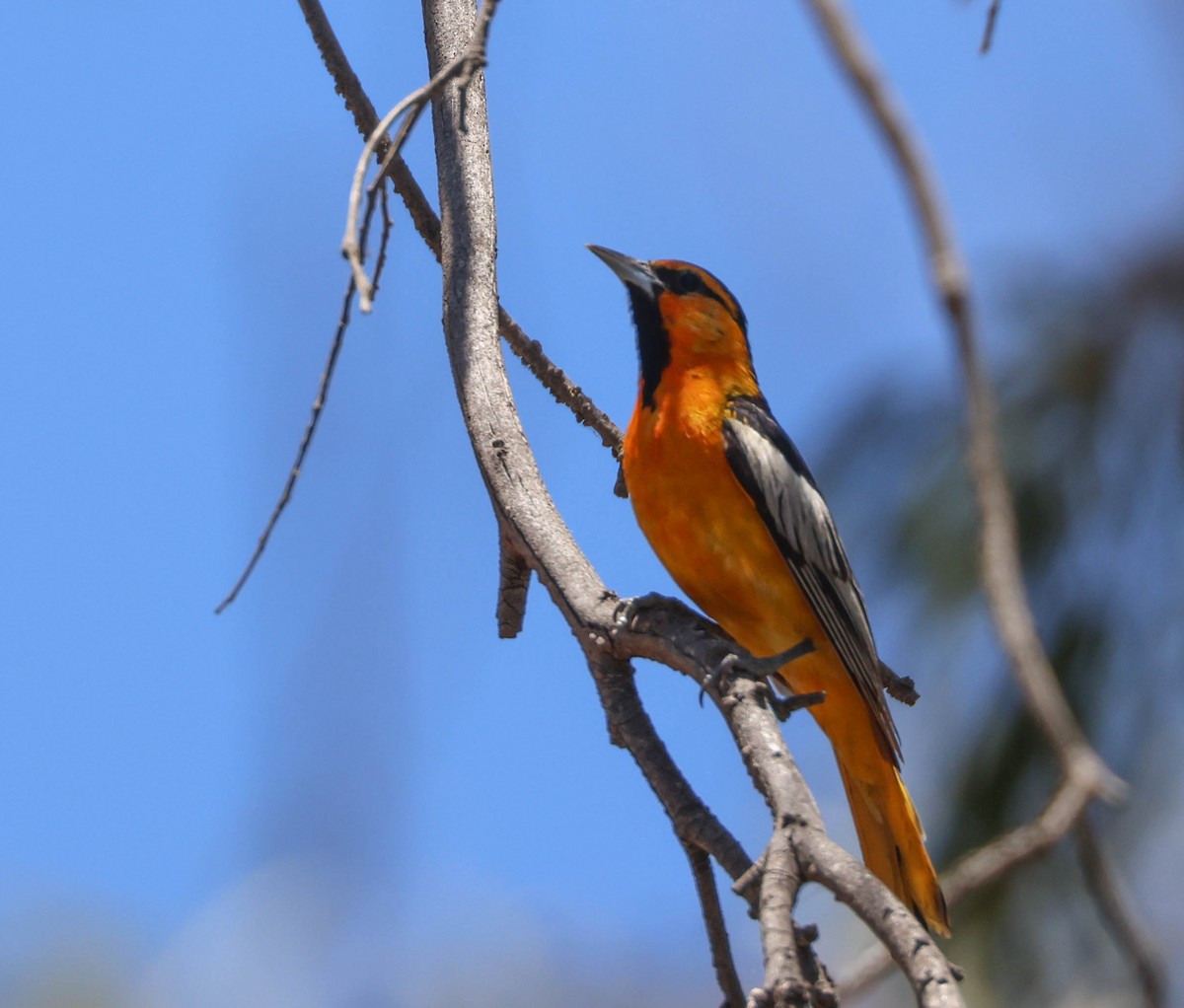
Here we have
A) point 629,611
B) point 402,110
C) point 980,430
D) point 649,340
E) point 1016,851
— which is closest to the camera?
point 980,430

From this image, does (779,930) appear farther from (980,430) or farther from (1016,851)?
(980,430)

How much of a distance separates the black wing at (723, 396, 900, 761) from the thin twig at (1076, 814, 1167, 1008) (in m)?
2.73

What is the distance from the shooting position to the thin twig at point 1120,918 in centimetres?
125

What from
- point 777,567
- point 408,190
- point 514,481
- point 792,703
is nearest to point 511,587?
point 514,481

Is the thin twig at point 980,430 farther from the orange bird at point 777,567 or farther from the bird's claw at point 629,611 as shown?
the orange bird at point 777,567

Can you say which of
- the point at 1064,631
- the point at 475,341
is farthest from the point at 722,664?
the point at 1064,631

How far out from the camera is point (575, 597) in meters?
2.94

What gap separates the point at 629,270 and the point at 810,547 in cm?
149

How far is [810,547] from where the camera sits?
13.7 ft

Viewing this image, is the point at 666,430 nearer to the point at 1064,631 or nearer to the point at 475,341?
the point at 475,341

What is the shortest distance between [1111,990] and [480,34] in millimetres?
3411

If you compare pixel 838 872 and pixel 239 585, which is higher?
pixel 239 585

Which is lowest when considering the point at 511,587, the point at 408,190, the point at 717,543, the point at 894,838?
the point at 894,838

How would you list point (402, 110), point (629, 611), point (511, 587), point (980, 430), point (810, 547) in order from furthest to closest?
point (810, 547)
point (511, 587)
point (629, 611)
point (402, 110)
point (980, 430)
